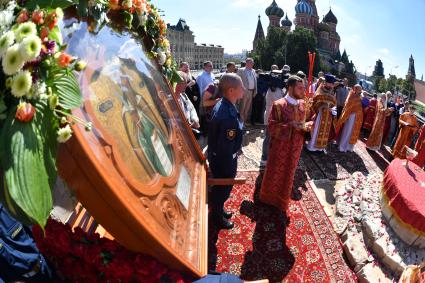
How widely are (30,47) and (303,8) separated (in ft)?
234

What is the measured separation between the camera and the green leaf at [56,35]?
104cm

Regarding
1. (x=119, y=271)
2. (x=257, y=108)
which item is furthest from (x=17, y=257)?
(x=257, y=108)

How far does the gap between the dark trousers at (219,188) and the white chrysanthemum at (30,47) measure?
2.69 m

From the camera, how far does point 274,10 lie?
62750 mm

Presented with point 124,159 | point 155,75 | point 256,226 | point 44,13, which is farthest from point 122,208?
point 256,226

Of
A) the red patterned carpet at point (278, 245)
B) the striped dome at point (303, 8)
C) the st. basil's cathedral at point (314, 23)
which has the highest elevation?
the striped dome at point (303, 8)

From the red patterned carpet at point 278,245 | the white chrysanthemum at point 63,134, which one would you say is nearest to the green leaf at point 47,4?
the white chrysanthemum at point 63,134

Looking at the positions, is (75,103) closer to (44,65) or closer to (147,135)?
(44,65)

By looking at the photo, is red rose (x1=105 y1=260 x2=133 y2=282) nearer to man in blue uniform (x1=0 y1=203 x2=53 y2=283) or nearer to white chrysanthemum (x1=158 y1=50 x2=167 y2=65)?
man in blue uniform (x1=0 y1=203 x2=53 y2=283)

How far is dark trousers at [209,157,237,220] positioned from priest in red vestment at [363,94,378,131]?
284 inches

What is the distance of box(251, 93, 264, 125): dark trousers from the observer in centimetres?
882

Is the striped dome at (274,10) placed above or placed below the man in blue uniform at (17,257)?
above

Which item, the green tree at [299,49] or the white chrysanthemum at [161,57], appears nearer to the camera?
the white chrysanthemum at [161,57]

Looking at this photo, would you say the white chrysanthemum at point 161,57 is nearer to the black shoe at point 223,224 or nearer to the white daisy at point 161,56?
the white daisy at point 161,56
